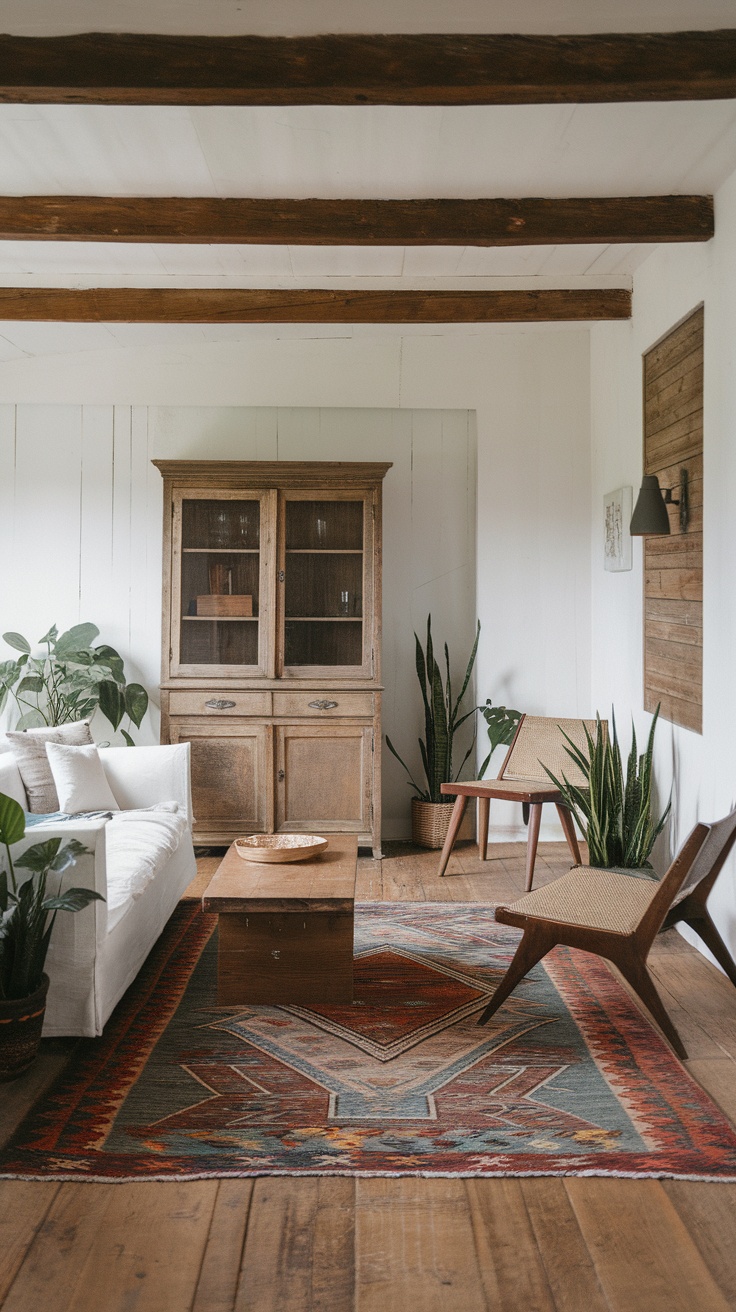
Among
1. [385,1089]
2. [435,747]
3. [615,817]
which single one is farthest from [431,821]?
[385,1089]

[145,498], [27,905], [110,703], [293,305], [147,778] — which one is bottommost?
[27,905]

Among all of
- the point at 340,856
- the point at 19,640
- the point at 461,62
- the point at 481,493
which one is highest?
the point at 461,62

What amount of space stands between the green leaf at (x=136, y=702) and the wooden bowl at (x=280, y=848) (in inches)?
77.9

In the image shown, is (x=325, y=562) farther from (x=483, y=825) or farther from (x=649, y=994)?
(x=649, y=994)

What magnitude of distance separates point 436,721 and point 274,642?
101cm

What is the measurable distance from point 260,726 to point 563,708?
1.73 meters

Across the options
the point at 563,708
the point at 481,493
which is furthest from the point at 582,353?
the point at 563,708

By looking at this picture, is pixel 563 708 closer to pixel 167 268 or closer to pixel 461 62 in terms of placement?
pixel 167 268

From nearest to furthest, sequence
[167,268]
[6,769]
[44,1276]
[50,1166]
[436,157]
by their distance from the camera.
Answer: [44,1276] < [50,1166] < [436,157] < [6,769] < [167,268]

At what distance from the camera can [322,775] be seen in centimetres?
543

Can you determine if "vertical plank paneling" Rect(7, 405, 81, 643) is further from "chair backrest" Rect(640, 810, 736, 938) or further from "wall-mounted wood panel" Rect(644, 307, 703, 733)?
"chair backrest" Rect(640, 810, 736, 938)

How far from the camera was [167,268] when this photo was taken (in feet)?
15.7

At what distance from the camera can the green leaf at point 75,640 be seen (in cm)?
561

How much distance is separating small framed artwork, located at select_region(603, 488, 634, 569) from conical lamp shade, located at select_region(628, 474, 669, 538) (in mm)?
798
